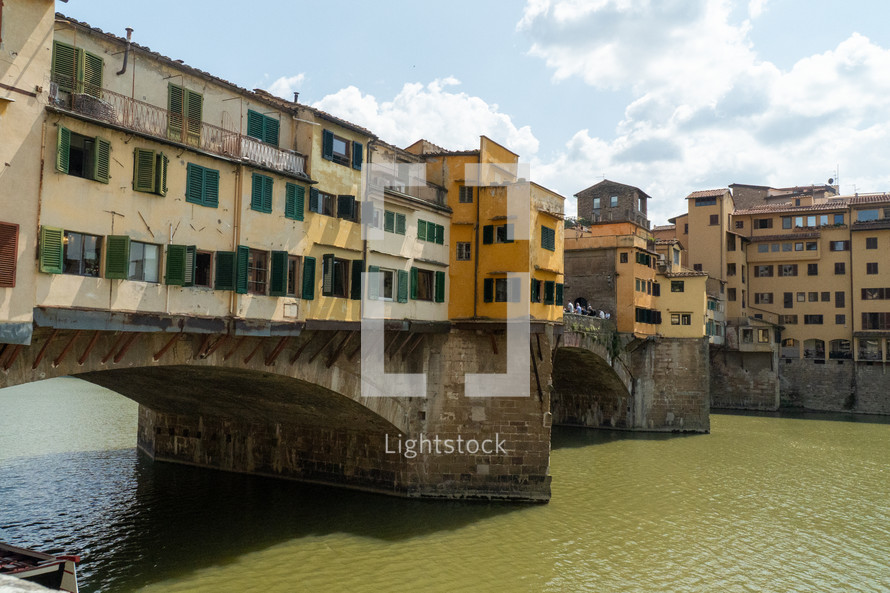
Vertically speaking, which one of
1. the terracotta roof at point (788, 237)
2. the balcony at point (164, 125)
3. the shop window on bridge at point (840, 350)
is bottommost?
the shop window on bridge at point (840, 350)

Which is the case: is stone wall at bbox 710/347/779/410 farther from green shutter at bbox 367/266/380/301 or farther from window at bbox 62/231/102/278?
window at bbox 62/231/102/278

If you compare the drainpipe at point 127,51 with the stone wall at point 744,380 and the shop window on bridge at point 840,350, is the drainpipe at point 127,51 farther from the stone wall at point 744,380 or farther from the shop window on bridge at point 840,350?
the shop window on bridge at point 840,350

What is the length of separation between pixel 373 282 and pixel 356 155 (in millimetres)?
4671

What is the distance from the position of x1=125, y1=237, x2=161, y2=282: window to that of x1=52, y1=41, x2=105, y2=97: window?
3.95 meters

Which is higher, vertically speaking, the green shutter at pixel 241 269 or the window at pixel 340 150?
the window at pixel 340 150

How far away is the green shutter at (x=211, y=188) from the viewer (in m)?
18.8

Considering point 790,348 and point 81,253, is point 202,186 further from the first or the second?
point 790,348

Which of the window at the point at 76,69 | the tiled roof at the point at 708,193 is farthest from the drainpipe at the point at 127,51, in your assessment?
the tiled roof at the point at 708,193

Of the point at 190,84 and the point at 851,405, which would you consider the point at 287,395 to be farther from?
the point at 851,405

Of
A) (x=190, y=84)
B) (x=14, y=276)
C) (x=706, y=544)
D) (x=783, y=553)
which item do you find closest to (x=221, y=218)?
(x=190, y=84)

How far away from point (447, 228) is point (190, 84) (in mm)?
12602

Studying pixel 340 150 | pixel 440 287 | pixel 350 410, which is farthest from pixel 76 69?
pixel 440 287

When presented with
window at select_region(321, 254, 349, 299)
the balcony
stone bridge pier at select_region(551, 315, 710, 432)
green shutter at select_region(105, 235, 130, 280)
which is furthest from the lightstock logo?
stone bridge pier at select_region(551, 315, 710, 432)

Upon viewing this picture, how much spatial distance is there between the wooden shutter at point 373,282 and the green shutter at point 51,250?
10.8 meters
